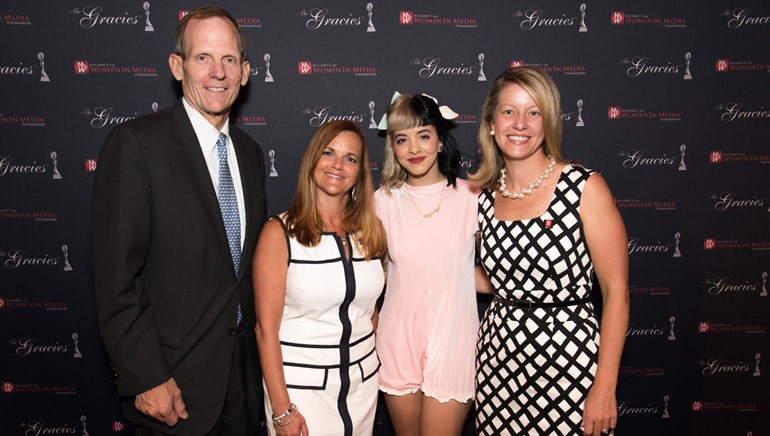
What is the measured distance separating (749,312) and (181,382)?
3.25 m

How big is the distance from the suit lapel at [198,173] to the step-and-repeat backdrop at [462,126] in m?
0.98

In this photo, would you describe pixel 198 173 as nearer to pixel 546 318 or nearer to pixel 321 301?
pixel 321 301

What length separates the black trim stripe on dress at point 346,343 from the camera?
73.5 inches

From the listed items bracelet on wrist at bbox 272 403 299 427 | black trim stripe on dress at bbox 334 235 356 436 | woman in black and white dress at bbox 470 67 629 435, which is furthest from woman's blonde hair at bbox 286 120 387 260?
bracelet on wrist at bbox 272 403 299 427

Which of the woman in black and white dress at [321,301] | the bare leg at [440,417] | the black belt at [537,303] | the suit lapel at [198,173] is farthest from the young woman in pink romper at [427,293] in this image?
the suit lapel at [198,173]

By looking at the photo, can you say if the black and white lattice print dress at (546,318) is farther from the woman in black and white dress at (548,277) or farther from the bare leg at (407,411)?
the bare leg at (407,411)

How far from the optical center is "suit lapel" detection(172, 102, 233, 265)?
5.54 feet

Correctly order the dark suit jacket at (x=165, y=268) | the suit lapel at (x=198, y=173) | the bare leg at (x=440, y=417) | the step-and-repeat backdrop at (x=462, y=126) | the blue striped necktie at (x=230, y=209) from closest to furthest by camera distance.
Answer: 1. the dark suit jacket at (x=165, y=268)
2. the suit lapel at (x=198, y=173)
3. the blue striped necktie at (x=230, y=209)
4. the bare leg at (x=440, y=417)
5. the step-and-repeat backdrop at (x=462, y=126)

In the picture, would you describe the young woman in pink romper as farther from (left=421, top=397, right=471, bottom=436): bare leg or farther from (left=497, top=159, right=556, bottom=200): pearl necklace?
(left=497, top=159, right=556, bottom=200): pearl necklace

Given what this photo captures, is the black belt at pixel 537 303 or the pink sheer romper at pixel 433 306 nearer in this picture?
the black belt at pixel 537 303

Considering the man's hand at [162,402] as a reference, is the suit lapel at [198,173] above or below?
above

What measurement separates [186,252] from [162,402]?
1.67 ft

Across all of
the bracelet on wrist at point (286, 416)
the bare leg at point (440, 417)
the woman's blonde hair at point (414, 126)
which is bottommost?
the bare leg at point (440, 417)

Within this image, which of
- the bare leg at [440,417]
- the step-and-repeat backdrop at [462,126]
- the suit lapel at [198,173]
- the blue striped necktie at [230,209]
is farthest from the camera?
the step-and-repeat backdrop at [462,126]
